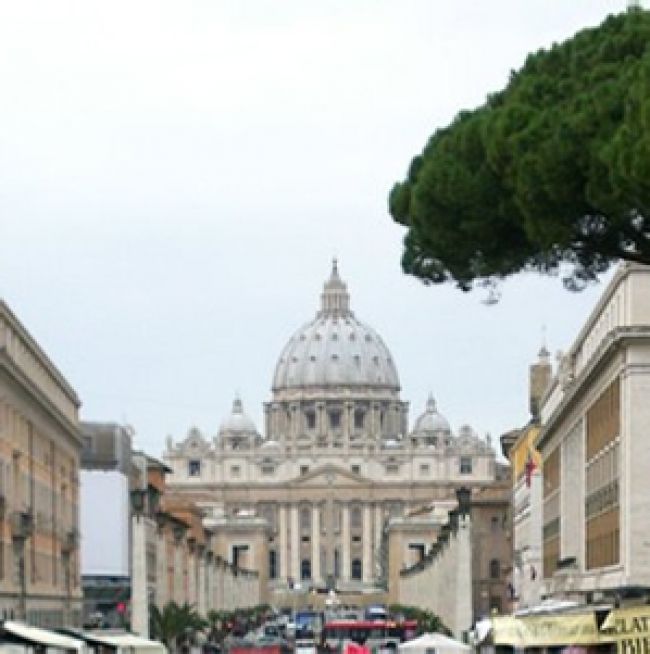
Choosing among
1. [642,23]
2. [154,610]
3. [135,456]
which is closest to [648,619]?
[642,23]

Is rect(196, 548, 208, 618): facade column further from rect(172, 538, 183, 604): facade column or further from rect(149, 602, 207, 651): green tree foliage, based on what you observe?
rect(149, 602, 207, 651): green tree foliage

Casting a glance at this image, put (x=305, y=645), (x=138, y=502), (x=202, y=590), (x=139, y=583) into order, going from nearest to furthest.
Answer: (x=139, y=583) < (x=138, y=502) < (x=305, y=645) < (x=202, y=590)

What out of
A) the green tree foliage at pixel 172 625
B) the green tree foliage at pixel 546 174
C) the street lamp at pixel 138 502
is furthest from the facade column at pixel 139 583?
the green tree foliage at pixel 546 174

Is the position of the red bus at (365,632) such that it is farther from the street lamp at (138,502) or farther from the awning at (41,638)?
the awning at (41,638)

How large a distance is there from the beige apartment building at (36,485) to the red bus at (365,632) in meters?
23.4

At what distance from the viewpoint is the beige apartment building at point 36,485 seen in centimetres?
6116

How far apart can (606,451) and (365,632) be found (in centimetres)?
5138

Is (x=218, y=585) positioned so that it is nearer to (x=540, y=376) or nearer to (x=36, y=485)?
(x=540, y=376)

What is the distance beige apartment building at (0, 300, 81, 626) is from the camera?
6116 centimetres

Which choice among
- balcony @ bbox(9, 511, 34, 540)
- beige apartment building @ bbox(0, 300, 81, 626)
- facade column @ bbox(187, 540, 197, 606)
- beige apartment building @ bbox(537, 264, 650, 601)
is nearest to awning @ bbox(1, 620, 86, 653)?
beige apartment building @ bbox(537, 264, 650, 601)

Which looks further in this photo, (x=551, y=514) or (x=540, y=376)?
(x=540, y=376)

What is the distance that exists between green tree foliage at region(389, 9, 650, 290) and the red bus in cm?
7462

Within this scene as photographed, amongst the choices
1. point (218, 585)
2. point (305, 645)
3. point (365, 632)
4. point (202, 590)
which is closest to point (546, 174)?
point (305, 645)

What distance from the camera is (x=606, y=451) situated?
57938 mm
